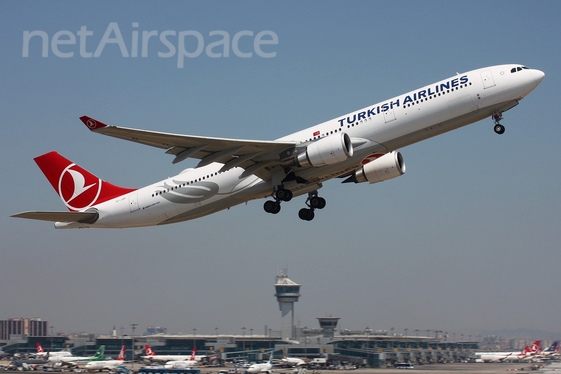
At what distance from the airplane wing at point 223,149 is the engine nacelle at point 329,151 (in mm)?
1209

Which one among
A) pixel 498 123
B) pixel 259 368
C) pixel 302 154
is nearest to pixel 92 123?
pixel 302 154

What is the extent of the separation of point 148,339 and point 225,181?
61093 millimetres

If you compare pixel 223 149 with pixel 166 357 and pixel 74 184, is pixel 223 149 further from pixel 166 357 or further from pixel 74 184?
pixel 166 357

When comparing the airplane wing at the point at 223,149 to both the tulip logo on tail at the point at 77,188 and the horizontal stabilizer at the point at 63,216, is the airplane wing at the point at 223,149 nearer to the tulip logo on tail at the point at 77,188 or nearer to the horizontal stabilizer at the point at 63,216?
the horizontal stabilizer at the point at 63,216

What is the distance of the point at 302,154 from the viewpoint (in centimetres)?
3278

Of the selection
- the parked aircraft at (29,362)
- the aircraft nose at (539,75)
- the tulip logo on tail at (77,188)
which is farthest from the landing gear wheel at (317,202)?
the parked aircraft at (29,362)

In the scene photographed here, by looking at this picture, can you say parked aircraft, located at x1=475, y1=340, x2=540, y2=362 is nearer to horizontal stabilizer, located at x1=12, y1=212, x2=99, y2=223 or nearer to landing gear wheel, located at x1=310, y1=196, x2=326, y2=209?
landing gear wheel, located at x1=310, y1=196, x2=326, y2=209

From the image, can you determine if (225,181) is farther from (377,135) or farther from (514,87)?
(514,87)

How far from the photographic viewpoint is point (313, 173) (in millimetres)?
34031

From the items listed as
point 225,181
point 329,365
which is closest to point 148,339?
point 329,365

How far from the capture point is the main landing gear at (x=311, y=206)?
37.9m

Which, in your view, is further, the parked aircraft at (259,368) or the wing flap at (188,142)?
the parked aircraft at (259,368)

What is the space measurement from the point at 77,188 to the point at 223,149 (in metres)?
11.5

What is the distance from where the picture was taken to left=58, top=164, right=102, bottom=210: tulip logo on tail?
3922 cm
